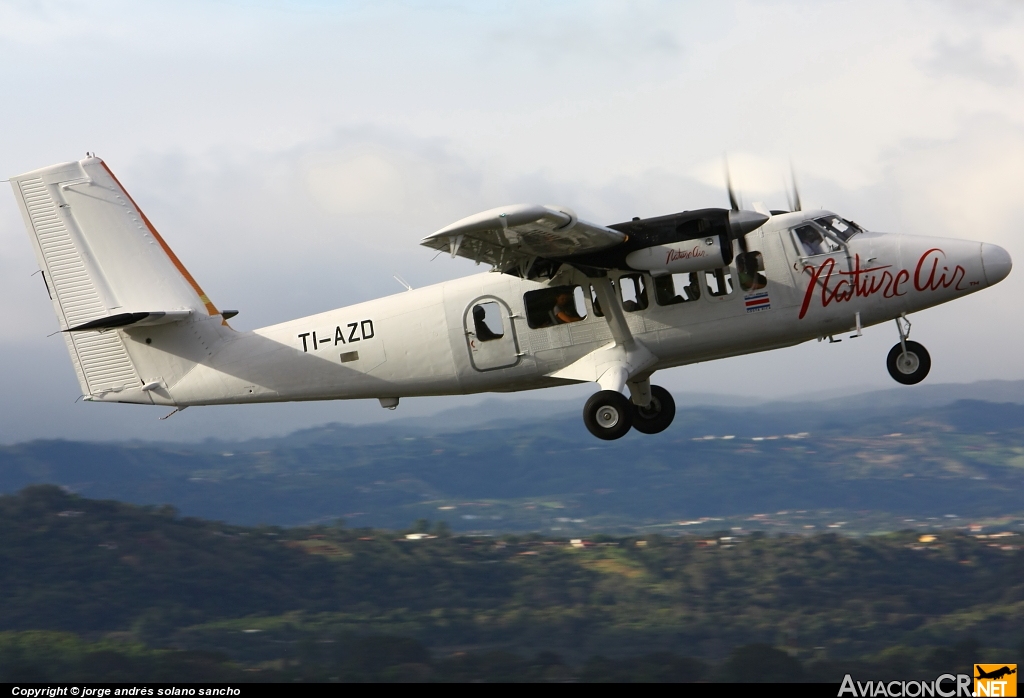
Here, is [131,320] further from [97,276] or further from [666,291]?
[666,291]

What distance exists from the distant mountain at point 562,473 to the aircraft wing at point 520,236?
3098 inches

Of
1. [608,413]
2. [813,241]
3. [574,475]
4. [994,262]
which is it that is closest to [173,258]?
[608,413]

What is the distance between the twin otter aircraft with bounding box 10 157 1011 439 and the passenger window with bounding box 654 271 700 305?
26 millimetres

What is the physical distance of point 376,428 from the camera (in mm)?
130625

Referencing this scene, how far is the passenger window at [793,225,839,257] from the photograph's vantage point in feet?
50.1

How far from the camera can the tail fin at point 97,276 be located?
17203mm

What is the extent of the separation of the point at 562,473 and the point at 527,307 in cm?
10176

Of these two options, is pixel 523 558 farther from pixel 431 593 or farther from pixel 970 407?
pixel 970 407

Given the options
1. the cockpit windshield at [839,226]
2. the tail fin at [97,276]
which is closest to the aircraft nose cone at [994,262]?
the cockpit windshield at [839,226]

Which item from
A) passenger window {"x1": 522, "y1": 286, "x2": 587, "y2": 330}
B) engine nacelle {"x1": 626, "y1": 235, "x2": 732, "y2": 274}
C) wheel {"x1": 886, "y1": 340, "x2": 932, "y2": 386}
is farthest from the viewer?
wheel {"x1": 886, "y1": 340, "x2": 932, "y2": 386}

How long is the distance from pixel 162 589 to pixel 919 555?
47.7 m

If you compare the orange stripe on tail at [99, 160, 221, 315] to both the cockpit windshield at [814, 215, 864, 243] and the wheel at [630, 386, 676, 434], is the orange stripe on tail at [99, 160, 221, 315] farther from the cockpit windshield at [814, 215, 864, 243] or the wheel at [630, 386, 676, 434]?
the cockpit windshield at [814, 215, 864, 243]

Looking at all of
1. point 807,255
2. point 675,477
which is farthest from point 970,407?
point 807,255

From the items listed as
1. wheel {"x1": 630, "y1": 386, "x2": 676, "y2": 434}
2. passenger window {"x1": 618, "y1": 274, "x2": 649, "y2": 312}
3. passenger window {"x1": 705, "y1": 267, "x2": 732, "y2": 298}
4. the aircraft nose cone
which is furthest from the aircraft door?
the aircraft nose cone
